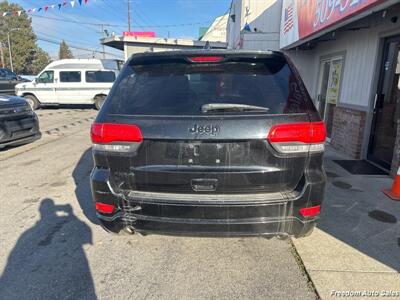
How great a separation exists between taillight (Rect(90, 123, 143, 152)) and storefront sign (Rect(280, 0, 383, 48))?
A: 11.9 feet

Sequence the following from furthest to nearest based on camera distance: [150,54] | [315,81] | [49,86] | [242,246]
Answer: [49,86] < [315,81] < [242,246] < [150,54]

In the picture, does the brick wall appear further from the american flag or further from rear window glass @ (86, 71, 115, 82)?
rear window glass @ (86, 71, 115, 82)

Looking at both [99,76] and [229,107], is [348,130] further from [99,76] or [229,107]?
[99,76]

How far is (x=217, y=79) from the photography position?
2.41 metres

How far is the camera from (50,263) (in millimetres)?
2664

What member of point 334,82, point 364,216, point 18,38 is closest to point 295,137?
point 364,216

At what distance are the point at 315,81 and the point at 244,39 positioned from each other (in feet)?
11.6

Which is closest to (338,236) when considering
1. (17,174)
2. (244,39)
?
(17,174)

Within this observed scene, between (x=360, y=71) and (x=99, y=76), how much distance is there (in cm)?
1222

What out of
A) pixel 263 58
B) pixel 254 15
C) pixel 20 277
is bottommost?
pixel 20 277

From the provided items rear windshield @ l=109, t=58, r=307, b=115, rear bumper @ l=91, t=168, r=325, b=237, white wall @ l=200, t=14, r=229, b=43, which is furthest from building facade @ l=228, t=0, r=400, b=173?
white wall @ l=200, t=14, r=229, b=43

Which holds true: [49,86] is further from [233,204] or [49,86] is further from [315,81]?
[233,204]

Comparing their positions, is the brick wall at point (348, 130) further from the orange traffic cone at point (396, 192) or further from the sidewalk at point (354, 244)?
the orange traffic cone at point (396, 192)

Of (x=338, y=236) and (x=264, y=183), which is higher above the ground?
(x=264, y=183)
